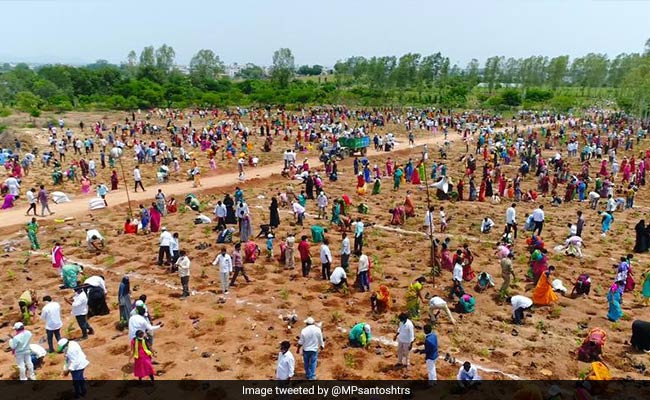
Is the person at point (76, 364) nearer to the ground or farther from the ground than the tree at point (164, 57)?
nearer to the ground

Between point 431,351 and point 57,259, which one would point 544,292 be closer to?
point 431,351

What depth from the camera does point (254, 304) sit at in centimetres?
1280

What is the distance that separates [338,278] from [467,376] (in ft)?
16.7

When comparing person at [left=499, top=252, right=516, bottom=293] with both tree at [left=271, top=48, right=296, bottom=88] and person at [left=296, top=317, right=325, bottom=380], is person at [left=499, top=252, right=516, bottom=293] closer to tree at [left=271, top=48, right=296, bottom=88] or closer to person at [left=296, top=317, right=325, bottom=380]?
person at [left=296, top=317, right=325, bottom=380]

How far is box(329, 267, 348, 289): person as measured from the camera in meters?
13.4

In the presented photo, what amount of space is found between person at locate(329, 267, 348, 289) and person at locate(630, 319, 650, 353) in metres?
6.72

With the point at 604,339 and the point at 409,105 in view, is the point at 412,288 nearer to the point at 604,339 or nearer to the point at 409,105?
the point at 604,339

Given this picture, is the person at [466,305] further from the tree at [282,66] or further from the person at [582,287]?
the tree at [282,66]

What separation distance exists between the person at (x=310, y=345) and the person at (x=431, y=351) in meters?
1.93

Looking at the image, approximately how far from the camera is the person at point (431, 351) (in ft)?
29.6

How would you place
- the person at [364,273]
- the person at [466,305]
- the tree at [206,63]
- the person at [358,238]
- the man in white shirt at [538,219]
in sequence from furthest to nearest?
the tree at [206,63] → the man in white shirt at [538,219] → the person at [358,238] → the person at [364,273] → the person at [466,305]


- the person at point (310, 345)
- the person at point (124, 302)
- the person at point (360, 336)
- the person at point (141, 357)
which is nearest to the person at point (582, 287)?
the person at point (360, 336)

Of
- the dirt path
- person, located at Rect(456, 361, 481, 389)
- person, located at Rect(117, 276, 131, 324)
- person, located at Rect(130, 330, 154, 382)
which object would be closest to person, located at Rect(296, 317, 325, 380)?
person, located at Rect(456, 361, 481, 389)

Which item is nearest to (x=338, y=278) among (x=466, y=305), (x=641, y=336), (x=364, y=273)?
(x=364, y=273)
